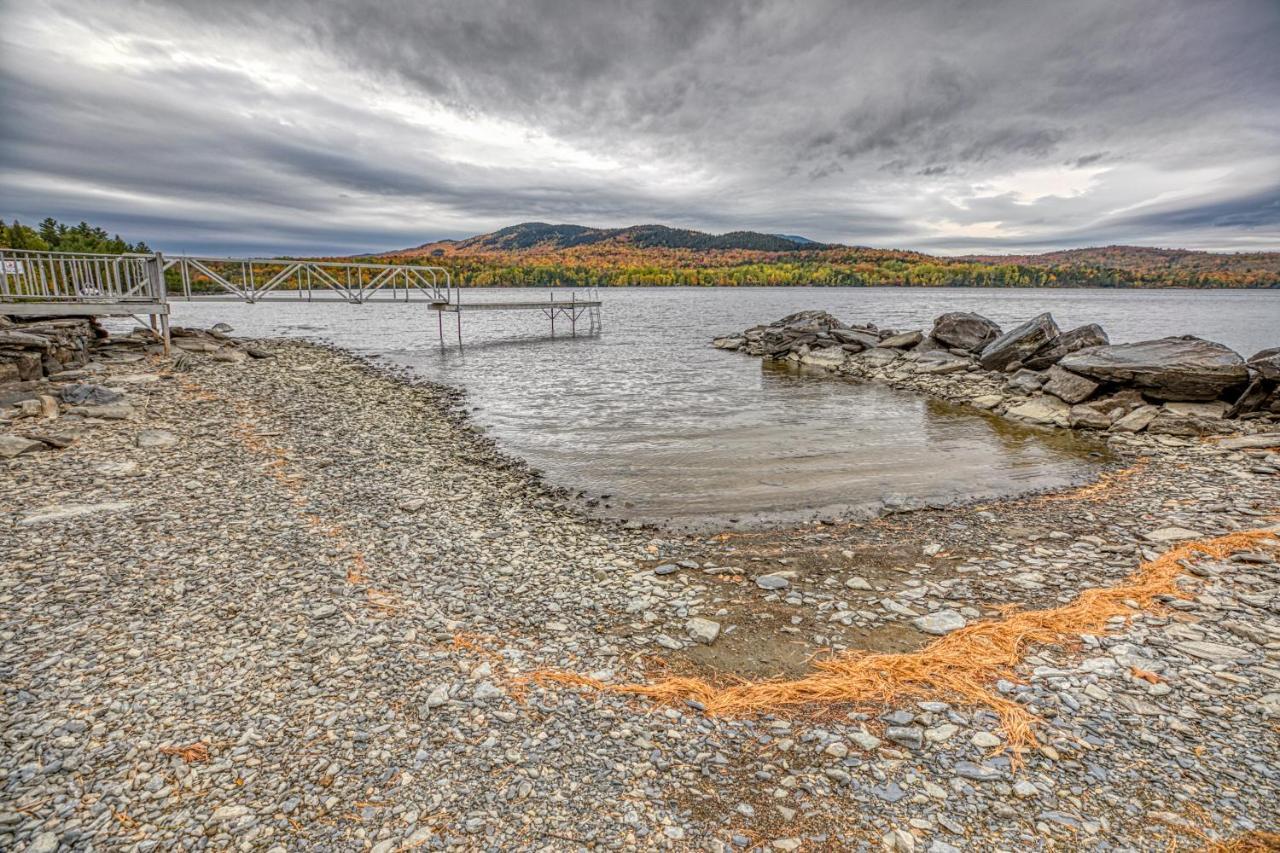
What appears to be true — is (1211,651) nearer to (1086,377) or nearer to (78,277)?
(1086,377)

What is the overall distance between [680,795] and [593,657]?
5.99ft

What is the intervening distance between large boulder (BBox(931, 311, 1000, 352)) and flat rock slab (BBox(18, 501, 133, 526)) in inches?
1262

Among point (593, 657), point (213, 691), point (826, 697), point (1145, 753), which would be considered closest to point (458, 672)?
point (593, 657)

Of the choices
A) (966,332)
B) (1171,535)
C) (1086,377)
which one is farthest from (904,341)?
(1171,535)

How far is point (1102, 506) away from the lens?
1000cm

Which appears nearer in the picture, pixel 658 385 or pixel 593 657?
pixel 593 657

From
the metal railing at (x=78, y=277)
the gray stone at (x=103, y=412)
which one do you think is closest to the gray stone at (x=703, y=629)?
the gray stone at (x=103, y=412)

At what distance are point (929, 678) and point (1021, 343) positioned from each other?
24571 mm

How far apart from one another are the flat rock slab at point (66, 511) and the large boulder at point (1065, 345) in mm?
28956

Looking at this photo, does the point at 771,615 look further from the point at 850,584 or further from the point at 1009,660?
the point at 1009,660

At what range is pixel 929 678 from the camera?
202 inches

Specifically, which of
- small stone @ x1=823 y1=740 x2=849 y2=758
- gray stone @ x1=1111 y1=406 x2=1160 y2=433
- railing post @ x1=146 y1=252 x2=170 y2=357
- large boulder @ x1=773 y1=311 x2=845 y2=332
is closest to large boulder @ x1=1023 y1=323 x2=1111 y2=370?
gray stone @ x1=1111 y1=406 x2=1160 y2=433

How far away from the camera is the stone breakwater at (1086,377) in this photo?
51.3 feet

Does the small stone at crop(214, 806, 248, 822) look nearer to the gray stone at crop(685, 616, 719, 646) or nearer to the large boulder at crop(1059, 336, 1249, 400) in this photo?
the gray stone at crop(685, 616, 719, 646)
